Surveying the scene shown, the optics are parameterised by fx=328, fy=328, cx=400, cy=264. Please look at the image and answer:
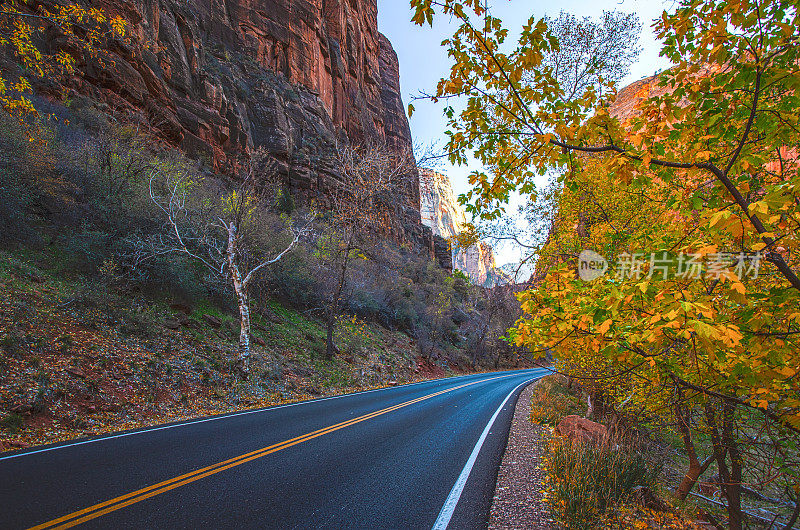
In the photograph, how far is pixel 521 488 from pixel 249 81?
4510 cm

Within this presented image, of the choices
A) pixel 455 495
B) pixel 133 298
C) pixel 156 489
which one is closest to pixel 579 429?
pixel 455 495

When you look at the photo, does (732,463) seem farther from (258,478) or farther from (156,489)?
(156,489)

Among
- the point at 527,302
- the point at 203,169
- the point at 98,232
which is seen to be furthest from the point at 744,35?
the point at 203,169

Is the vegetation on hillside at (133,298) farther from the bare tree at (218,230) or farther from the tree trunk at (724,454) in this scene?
the tree trunk at (724,454)

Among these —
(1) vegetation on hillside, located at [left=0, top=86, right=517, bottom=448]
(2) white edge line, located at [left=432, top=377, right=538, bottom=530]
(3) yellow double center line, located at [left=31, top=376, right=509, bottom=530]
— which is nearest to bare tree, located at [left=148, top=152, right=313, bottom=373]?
(1) vegetation on hillside, located at [left=0, top=86, right=517, bottom=448]

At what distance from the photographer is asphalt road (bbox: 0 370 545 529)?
3.53 m

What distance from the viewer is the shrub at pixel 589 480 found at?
3.88 meters

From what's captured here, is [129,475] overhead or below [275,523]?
below

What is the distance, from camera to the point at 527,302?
10.6 feet

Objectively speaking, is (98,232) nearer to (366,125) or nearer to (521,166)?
(521,166)

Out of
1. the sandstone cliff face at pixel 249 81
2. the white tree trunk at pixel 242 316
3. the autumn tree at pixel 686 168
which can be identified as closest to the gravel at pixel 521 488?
the autumn tree at pixel 686 168

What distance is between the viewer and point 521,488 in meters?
4.80

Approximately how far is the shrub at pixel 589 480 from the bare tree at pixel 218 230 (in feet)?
34.0

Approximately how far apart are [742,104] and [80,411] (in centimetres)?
1173
